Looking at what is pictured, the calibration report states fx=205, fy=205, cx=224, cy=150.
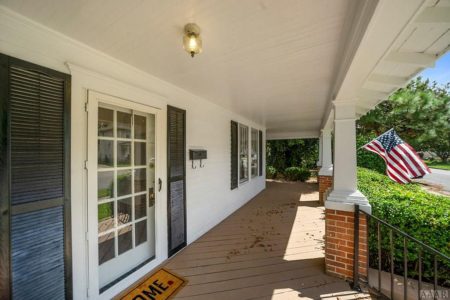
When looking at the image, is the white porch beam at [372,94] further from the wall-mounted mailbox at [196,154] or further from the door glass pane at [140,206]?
the door glass pane at [140,206]

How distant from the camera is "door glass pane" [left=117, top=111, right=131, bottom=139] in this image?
2281 millimetres

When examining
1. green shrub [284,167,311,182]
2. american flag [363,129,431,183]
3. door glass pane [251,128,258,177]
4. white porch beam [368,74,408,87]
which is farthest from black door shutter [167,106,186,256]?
green shrub [284,167,311,182]

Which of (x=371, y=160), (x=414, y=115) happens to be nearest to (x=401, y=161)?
(x=414, y=115)

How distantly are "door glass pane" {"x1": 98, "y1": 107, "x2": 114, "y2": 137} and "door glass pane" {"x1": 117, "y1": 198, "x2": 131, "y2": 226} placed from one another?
0.77 metres

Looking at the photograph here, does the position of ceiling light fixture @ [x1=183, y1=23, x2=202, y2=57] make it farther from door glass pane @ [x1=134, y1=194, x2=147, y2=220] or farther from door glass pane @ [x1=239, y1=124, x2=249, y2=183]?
door glass pane @ [x1=239, y1=124, x2=249, y2=183]

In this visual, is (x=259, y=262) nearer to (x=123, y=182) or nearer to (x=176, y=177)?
(x=176, y=177)

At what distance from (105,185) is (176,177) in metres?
1.01

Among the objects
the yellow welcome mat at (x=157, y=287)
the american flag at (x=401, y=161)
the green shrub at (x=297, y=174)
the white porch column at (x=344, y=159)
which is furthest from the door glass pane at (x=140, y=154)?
the green shrub at (x=297, y=174)

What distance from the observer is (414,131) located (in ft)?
27.1

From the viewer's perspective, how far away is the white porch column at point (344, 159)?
2.49 metres

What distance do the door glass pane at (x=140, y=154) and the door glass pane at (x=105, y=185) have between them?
13.4 inches

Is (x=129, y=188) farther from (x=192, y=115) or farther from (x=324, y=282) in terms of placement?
(x=324, y=282)

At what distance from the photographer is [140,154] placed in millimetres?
2523

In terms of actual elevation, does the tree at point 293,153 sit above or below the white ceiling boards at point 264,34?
below
